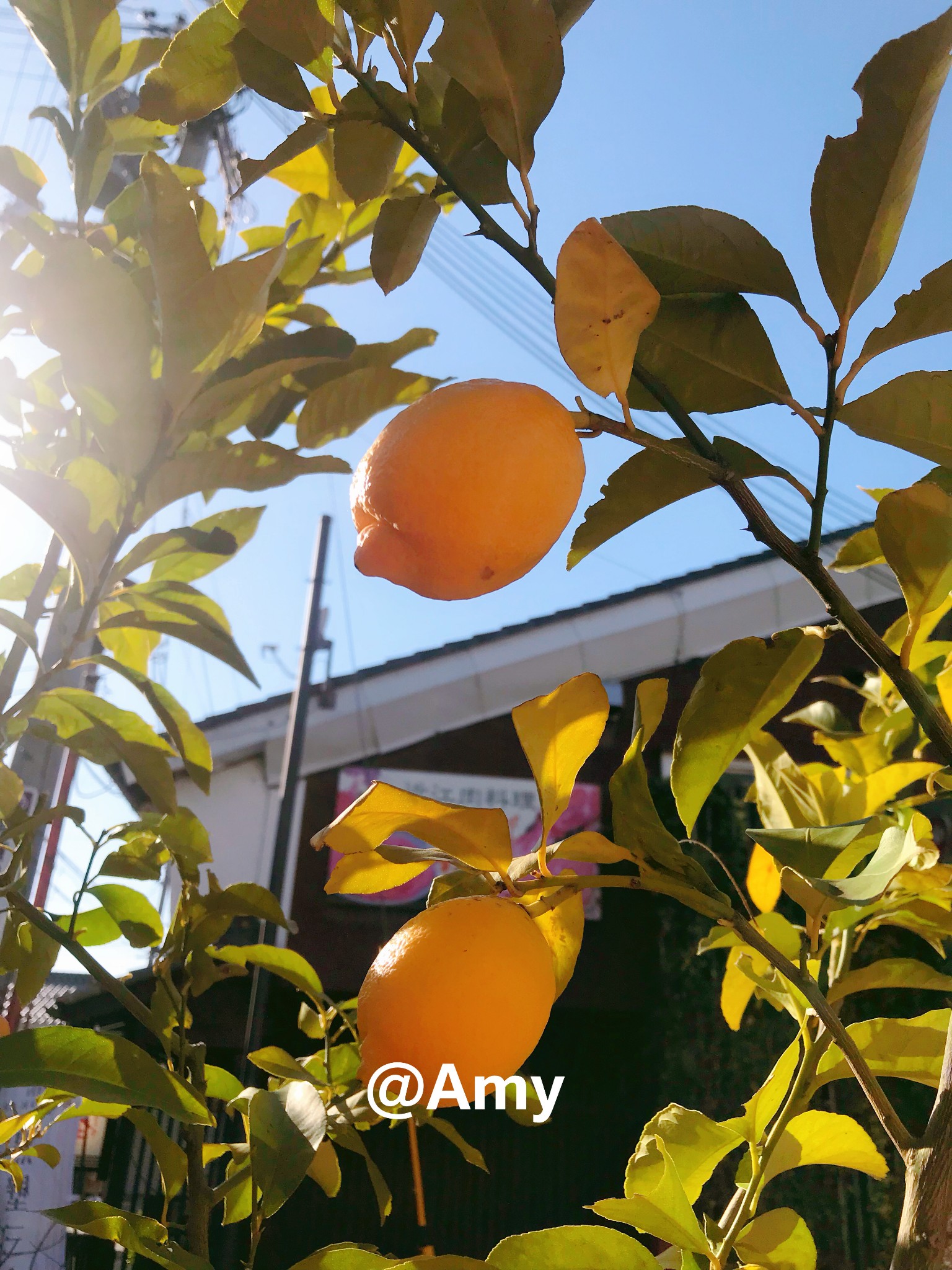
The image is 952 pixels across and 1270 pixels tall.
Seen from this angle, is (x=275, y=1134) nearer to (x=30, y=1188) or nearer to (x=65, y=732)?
(x=65, y=732)

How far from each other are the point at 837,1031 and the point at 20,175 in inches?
33.3

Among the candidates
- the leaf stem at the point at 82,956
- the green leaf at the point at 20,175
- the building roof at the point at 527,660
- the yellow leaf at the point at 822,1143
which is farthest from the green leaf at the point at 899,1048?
the building roof at the point at 527,660

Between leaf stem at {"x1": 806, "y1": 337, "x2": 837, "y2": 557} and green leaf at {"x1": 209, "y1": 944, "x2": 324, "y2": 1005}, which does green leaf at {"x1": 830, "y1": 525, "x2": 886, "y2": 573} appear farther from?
green leaf at {"x1": 209, "y1": 944, "x2": 324, "y2": 1005}

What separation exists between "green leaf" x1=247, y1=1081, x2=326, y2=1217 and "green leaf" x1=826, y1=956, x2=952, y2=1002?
27 centimetres

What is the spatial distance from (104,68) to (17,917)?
0.60m

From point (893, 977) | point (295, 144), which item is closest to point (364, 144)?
point (295, 144)

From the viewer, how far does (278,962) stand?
732 millimetres

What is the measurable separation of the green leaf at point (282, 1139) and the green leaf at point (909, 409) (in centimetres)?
35

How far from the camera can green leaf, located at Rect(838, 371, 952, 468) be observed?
33cm

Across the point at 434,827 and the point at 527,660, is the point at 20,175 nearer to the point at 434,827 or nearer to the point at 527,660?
the point at 434,827

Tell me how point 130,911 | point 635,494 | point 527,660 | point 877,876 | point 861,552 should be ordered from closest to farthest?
1. point 877,876
2. point 635,494
3. point 861,552
4. point 130,911
5. point 527,660

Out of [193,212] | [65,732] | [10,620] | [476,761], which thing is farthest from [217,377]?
[476,761]

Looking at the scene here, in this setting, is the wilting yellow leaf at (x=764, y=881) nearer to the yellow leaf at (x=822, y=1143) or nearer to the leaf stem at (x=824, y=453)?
the yellow leaf at (x=822, y=1143)

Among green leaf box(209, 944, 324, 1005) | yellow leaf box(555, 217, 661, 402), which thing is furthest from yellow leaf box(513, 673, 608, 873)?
green leaf box(209, 944, 324, 1005)
